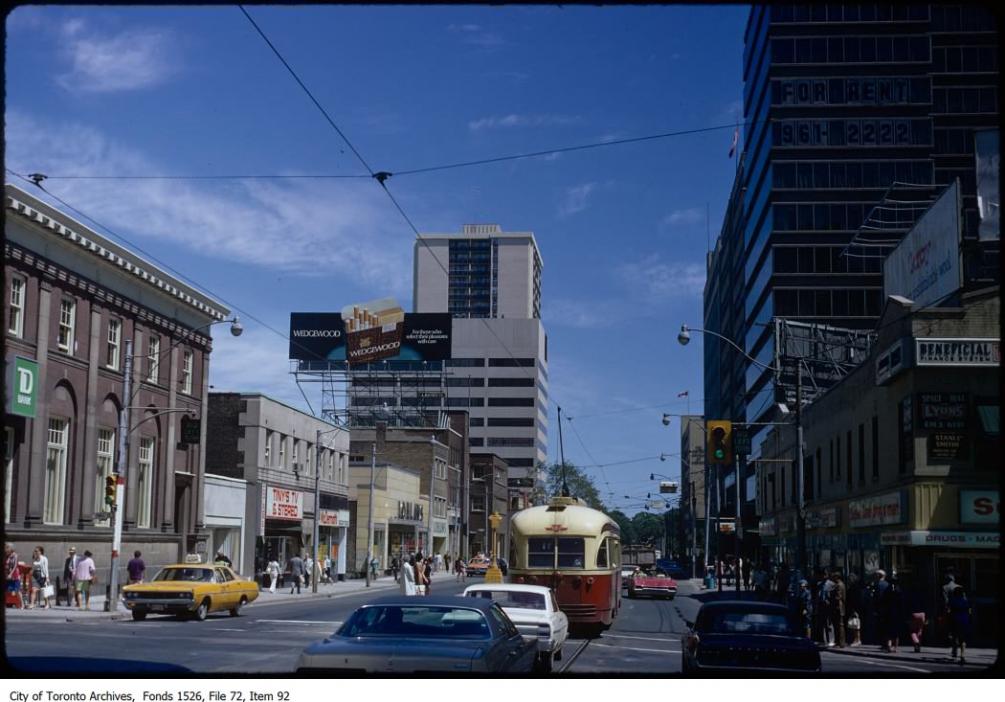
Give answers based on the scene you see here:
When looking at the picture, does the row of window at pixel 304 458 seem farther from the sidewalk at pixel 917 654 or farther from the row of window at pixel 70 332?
the sidewalk at pixel 917 654

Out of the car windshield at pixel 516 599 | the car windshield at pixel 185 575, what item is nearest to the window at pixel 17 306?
the car windshield at pixel 185 575

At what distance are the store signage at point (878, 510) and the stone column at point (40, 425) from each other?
1072 inches

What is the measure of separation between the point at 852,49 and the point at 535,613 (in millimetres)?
80485

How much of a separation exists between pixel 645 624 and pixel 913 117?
65769mm

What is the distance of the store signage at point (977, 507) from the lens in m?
29.8

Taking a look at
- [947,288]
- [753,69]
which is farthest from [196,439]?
[753,69]

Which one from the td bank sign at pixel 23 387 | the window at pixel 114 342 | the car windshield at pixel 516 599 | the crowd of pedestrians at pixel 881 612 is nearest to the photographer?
the car windshield at pixel 516 599

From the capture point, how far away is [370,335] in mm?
102438

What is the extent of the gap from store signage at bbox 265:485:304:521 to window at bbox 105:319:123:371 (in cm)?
1755

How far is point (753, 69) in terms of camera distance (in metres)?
103

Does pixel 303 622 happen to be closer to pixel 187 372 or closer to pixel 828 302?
pixel 187 372

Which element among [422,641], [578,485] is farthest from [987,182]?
[578,485]

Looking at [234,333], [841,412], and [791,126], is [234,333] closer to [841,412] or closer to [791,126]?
[841,412]

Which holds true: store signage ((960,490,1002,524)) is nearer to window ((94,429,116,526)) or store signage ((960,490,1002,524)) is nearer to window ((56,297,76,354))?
window ((56,297,76,354))
